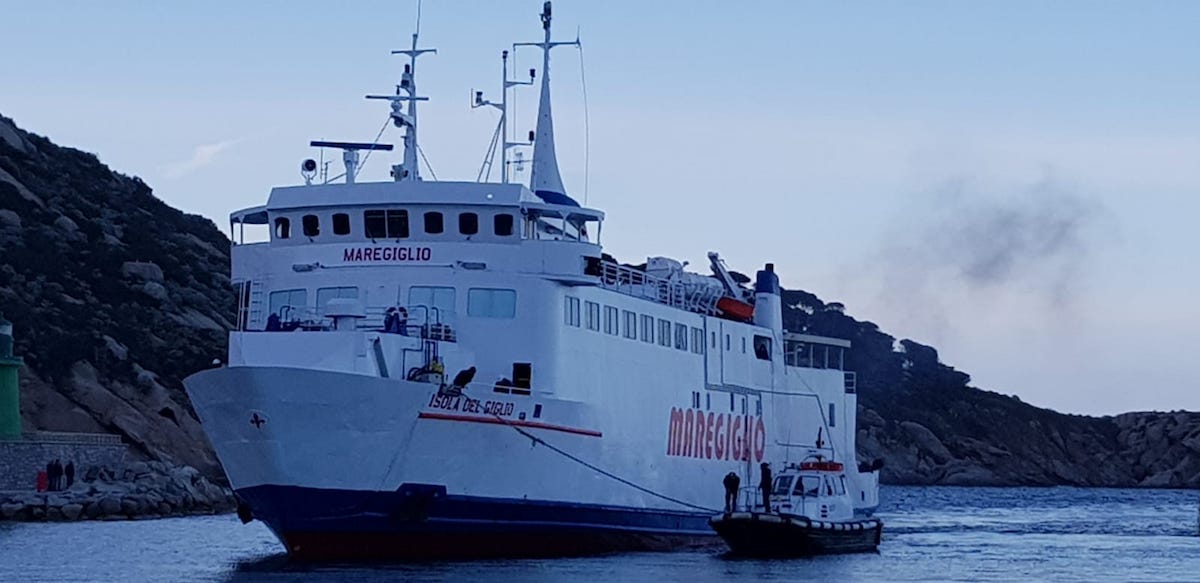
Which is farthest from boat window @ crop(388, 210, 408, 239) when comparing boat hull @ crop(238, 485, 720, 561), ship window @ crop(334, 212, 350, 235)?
boat hull @ crop(238, 485, 720, 561)

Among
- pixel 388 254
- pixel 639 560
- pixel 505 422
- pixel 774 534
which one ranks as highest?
pixel 388 254

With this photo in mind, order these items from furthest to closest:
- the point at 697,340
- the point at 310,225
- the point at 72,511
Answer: the point at 72,511 → the point at 697,340 → the point at 310,225

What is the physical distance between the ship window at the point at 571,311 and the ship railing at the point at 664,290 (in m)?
3.80

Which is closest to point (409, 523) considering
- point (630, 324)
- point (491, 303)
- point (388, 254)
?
point (491, 303)

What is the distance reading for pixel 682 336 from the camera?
43.8 m

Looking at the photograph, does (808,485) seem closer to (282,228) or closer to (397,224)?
(397,224)

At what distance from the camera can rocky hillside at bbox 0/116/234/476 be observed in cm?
6906

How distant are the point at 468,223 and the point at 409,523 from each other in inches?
255

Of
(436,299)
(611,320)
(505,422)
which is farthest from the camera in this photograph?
(611,320)

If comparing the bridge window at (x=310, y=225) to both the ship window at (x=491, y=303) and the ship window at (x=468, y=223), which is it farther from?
the ship window at (x=491, y=303)

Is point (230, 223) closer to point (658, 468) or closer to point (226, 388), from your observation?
point (226, 388)

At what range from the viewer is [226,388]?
3381 centimetres

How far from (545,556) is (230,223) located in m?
9.76

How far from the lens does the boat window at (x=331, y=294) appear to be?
3754 centimetres
